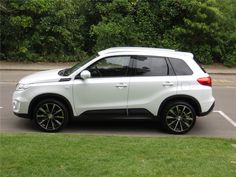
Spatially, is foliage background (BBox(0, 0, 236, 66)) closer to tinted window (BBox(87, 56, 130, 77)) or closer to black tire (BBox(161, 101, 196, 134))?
tinted window (BBox(87, 56, 130, 77))

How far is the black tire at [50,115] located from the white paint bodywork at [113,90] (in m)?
0.20

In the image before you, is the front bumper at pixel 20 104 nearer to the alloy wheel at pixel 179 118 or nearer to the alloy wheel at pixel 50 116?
the alloy wheel at pixel 50 116

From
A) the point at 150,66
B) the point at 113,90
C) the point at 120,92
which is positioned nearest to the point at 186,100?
the point at 150,66

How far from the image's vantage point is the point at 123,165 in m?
6.37

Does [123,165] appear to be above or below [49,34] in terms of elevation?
below

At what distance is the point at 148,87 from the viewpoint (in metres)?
9.77

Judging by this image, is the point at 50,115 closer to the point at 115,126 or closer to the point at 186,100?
the point at 115,126

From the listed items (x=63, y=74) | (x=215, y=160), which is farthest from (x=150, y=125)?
(x=215, y=160)

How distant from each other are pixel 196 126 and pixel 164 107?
1.26m

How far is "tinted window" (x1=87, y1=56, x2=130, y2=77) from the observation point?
982 centimetres

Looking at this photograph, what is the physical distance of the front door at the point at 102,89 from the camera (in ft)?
31.8

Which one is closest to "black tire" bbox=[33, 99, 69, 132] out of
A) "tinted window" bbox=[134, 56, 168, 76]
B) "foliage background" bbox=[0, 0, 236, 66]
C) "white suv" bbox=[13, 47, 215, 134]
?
"white suv" bbox=[13, 47, 215, 134]

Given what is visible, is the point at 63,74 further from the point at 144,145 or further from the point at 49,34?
the point at 49,34

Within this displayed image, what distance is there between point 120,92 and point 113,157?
3.04 metres
